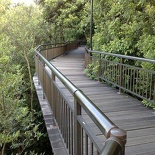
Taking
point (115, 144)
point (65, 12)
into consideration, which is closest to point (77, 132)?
point (115, 144)

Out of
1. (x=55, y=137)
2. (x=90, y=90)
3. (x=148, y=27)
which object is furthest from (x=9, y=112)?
(x=148, y=27)

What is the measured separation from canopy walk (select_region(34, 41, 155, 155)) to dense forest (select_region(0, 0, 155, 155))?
1173mm

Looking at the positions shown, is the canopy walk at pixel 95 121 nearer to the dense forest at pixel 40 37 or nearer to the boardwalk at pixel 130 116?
the boardwalk at pixel 130 116

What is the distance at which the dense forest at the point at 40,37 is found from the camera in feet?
18.7

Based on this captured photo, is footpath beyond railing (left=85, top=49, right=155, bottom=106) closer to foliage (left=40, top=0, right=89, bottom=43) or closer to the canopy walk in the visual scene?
the canopy walk

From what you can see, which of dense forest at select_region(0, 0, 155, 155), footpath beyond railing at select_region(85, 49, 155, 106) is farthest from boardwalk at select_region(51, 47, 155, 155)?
dense forest at select_region(0, 0, 155, 155)

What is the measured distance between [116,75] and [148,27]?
5.04ft

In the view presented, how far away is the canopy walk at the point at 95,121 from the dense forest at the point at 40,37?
1.17 meters

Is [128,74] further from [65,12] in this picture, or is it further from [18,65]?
[65,12]

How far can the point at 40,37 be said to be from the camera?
1816cm

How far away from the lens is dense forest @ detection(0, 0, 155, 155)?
18.7 feet

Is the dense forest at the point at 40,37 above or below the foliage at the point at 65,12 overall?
below

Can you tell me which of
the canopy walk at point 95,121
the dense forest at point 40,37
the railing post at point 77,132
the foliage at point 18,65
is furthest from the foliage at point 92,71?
the railing post at point 77,132

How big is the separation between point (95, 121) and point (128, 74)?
149 inches
